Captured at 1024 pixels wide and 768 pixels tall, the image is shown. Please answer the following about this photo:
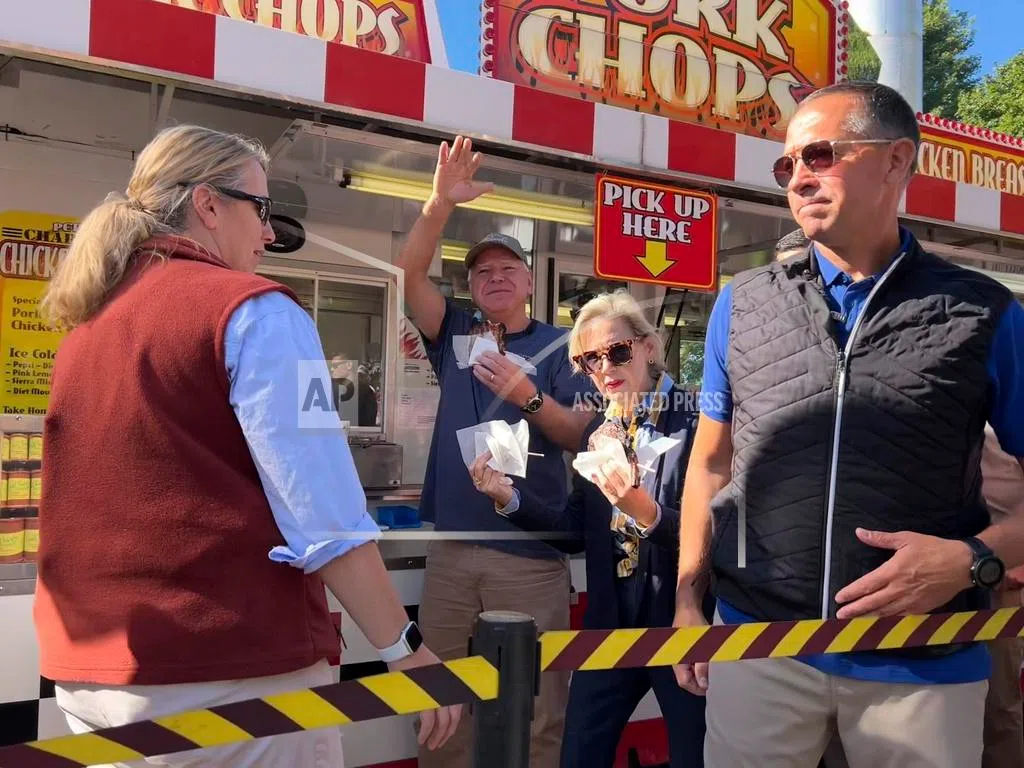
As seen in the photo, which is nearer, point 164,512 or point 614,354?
point 164,512

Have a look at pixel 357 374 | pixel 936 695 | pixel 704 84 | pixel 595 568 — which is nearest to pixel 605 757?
pixel 595 568

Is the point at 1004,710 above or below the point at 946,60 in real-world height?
below

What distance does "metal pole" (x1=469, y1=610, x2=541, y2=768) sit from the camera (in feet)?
3.83

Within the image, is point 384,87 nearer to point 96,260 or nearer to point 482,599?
point 96,260

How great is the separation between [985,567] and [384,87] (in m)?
1.53

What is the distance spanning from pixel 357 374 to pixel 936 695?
172 cm

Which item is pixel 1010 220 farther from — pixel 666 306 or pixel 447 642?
pixel 447 642

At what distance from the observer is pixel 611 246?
7.66ft

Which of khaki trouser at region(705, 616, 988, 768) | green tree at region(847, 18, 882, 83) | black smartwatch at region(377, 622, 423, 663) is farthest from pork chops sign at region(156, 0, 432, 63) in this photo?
green tree at region(847, 18, 882, 83)

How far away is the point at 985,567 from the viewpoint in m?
1.27

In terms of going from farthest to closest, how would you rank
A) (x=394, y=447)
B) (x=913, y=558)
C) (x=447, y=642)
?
(x=394, y=447) → (x=447, y=642) → (x=913, y=558)

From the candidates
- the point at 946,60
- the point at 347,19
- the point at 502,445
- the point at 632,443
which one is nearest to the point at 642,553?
the point at 632,443

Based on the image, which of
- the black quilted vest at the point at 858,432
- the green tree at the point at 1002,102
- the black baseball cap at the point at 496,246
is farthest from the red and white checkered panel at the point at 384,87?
the green tree at the point at 1002,102

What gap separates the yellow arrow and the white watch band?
1.45 meters
